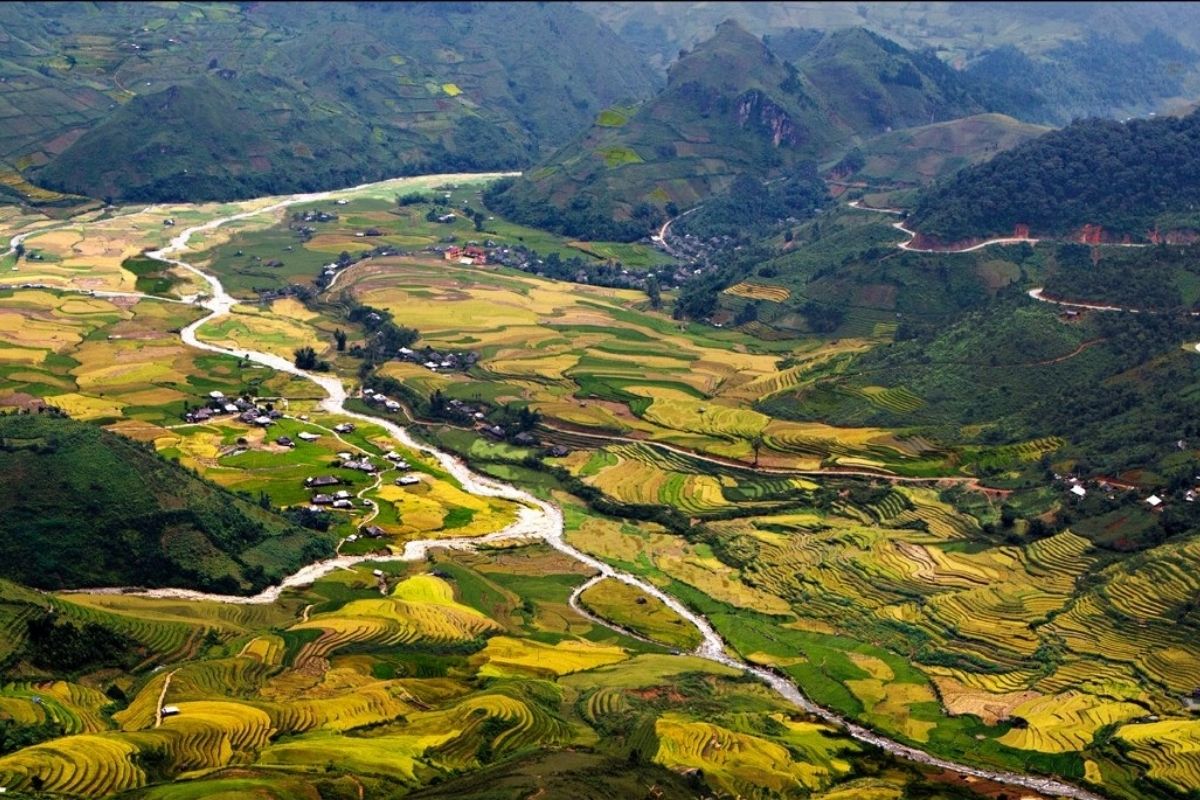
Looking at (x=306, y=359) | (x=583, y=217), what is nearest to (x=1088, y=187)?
(x=583, y=217)

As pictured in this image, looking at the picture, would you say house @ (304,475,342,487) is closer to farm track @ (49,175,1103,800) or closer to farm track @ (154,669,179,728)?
farm track @ (49,175,1103,800)

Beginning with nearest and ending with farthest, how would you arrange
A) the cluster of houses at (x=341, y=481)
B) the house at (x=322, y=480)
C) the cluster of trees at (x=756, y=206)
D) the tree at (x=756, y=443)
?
the cluster of houses at (x=341, y=481) < the house at (x=322, y=480) < the tree at (x=756, y=443) < the cluster of trees at (x=756, y=206)

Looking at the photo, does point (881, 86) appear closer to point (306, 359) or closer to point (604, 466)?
point (306, 359)

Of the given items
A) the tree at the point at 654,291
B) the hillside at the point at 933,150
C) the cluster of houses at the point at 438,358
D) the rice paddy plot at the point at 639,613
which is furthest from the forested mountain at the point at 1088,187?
the rice paddy plot at the point at 639,613

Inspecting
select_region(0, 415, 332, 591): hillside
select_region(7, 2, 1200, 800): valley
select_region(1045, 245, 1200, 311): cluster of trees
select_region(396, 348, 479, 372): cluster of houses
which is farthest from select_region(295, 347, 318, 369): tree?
select_region(1045, 245, 1200, 311): cluster of trees

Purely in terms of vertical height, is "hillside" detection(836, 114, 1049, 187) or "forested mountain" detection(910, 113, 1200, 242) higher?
"forested mountain" detection(910, 113, 1200, 242)

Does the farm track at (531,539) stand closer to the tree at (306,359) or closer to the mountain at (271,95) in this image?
the tree at (306,359)
